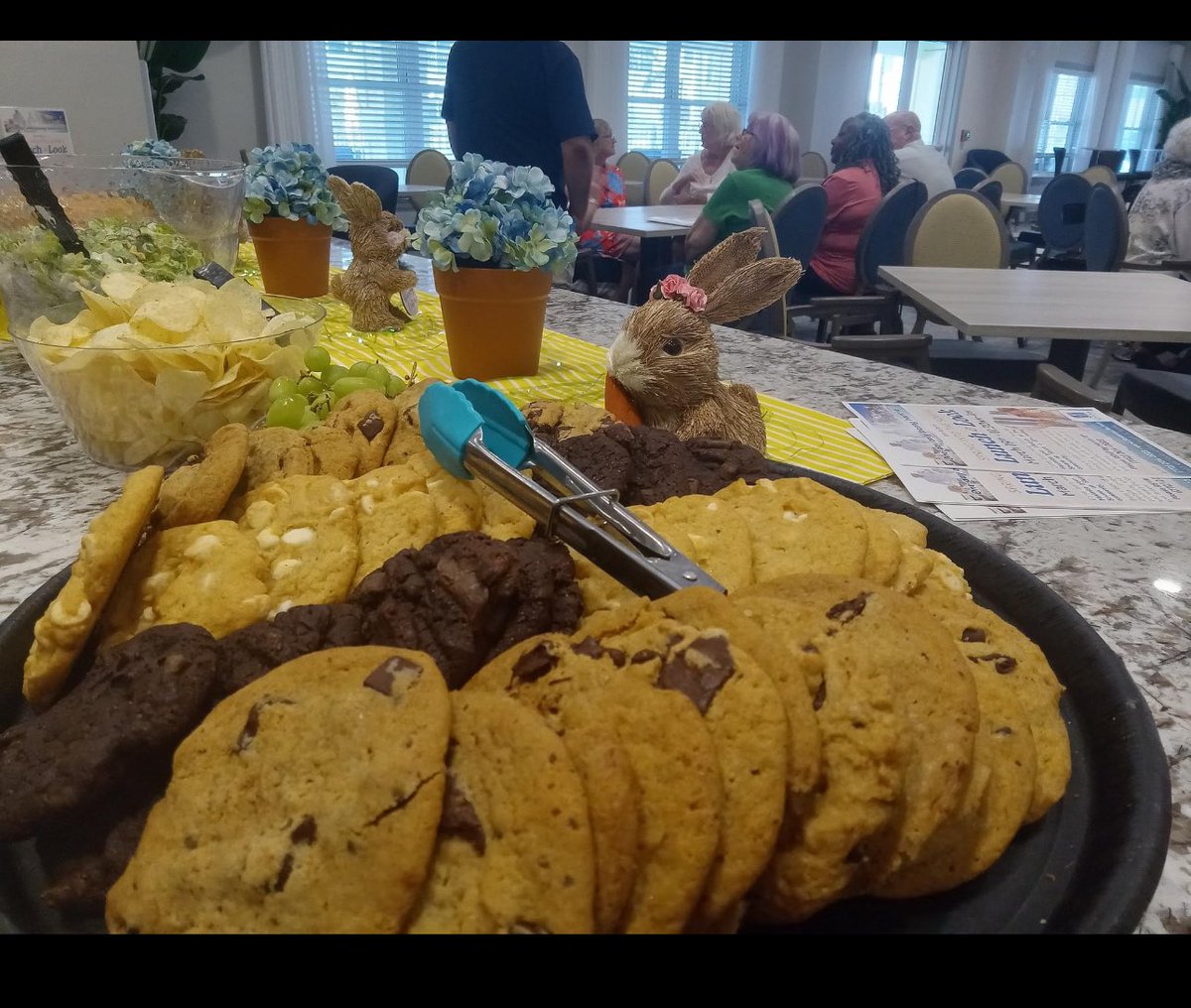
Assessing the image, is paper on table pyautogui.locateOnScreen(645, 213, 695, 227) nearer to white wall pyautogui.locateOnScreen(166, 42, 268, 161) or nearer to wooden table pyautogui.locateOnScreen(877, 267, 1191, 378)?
wooden table pyautogui.locateOnScreen(877, 267, 1191, 378)

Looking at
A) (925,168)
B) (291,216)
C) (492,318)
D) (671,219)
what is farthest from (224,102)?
(492,318)

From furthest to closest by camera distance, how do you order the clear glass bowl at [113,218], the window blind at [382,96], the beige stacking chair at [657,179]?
the beige stacking chair at [657,179] < the window blind at [382,96] < the clear glass bowl at [113,218]

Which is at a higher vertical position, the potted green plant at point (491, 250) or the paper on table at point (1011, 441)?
the potted green plant at point (491, 250)

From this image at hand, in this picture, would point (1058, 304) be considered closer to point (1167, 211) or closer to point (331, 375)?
point (1167, 211)

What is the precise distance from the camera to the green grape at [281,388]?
4.40ft

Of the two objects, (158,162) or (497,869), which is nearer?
(497,869)

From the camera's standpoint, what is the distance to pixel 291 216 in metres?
2.28

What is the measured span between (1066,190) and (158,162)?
6.65 m

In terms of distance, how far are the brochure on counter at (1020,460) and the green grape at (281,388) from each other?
42.6 inches

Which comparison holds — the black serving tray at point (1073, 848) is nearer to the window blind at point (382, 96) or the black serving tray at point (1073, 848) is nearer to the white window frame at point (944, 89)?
the window blind at point (382, 96)

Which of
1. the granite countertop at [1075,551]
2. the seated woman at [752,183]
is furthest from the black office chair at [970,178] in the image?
the granite countertop at [1075,551]
